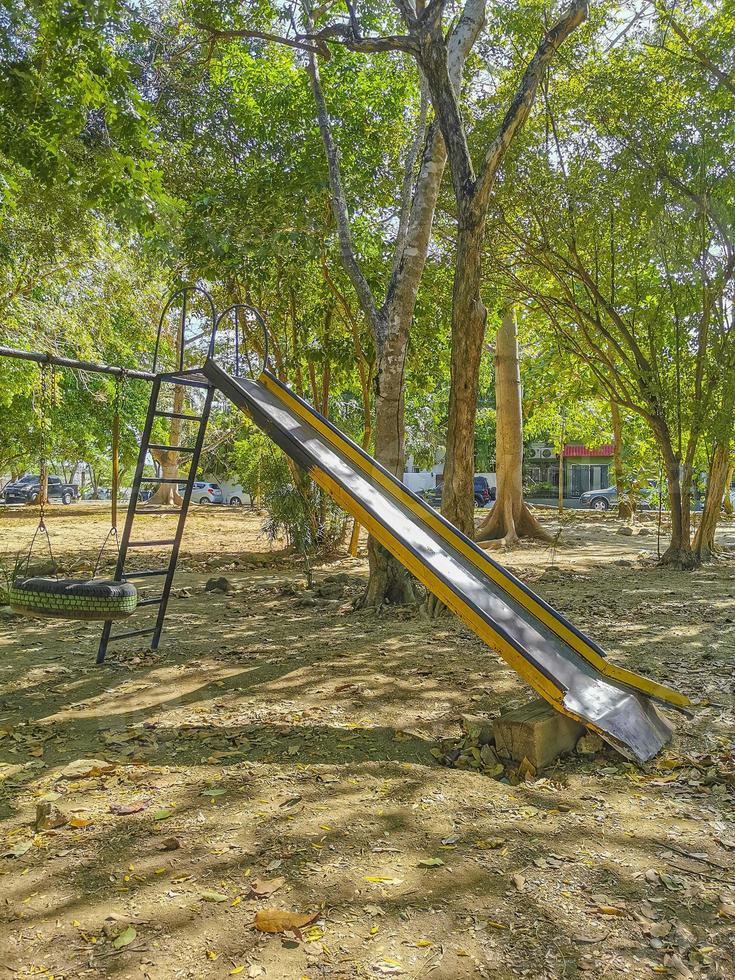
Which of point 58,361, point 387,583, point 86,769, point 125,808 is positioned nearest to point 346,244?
point 387,583

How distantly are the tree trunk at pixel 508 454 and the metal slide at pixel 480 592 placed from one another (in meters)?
10.4

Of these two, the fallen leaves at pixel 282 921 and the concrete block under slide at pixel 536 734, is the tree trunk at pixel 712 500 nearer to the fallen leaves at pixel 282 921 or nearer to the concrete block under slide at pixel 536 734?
the concrete block under slide at pixel 536 734

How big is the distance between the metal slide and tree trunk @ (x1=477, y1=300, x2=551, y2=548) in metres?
10.4

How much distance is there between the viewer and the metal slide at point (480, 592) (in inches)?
142

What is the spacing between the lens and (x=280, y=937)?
2277mm

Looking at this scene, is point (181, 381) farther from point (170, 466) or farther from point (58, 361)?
point (170, 466)

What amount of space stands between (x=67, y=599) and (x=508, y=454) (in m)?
12.4

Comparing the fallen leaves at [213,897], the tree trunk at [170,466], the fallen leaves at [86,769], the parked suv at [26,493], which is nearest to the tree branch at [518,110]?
the fallen leaves at [86,769]

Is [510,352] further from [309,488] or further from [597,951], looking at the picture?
[597,951]

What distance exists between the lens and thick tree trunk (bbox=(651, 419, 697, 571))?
37.4ft

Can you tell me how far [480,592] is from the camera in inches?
158

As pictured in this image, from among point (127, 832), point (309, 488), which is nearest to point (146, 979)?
point (127, 832)

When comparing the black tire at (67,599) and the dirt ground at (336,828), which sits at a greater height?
the black tire at (67,599)

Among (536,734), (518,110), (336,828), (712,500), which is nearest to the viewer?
(336,828)
